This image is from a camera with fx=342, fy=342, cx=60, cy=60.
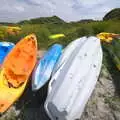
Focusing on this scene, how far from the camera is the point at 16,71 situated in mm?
8125

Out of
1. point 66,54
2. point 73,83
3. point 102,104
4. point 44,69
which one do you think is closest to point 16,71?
point 44,69

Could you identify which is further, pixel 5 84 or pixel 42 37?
pixel 42 37

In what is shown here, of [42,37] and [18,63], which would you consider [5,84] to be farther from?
[42,37]

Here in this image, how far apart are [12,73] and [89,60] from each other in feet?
6.07

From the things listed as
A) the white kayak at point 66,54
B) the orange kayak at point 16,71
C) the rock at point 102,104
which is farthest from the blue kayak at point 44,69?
the rock at point 102,104

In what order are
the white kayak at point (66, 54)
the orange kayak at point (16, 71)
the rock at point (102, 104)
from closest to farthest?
Result: the rock at point (102, 104)
the orange kayak at point (16, 71)
the white kayak at point (66, 54)

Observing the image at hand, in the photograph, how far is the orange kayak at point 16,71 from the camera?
7.00 meters

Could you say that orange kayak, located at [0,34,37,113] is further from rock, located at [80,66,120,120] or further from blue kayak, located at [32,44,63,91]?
rock, located at [80,66,120,120]

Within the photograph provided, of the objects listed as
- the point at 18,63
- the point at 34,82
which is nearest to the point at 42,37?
the point at 18,63

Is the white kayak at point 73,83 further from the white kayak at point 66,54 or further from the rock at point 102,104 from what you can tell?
the rock at point 102,104

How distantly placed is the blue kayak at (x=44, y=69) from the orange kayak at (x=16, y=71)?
311 millimetres

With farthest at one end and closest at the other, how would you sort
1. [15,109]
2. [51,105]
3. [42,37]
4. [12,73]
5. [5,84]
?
1. [42,37]
2. [12,73]
3. [5,84]
4. [15,109]
5. [51,105]

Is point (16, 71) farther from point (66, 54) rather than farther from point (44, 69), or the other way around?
point (66, 54)

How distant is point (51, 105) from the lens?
6137mm
